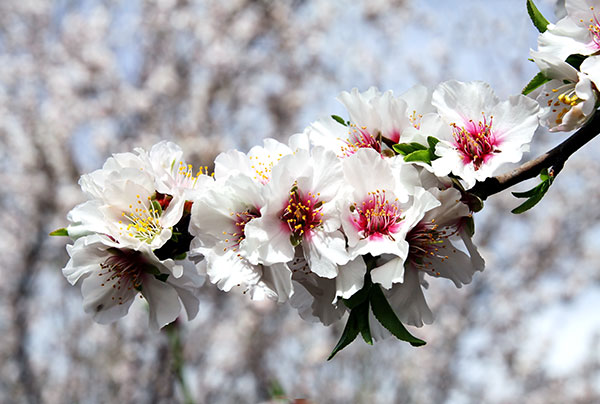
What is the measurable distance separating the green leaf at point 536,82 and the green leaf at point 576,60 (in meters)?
0.05

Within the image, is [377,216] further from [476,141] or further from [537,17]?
[537,17]

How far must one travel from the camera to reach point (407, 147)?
3.26ft

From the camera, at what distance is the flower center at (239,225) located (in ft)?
3.30

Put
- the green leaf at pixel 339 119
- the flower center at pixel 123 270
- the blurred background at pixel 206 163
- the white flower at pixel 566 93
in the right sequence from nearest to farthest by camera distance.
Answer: the white flower at pixel 566 93
the flower center at pixel 123 270
the green leaf at pixel 339 119
the blurred background at pixel 206 163

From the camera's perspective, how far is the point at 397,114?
1.05 m

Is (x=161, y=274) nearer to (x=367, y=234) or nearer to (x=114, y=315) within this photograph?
(x=114, y=315)

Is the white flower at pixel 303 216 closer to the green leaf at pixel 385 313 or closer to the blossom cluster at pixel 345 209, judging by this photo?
the blossom cluster at pixel 345 209

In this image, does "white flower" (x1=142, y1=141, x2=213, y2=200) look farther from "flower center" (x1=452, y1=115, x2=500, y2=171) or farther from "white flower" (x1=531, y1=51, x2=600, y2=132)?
"white flower" (x1=531, y1=51, x2=600, y2=132)

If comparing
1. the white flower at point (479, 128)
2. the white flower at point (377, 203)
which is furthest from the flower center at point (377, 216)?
the white flower at point (479, 128)

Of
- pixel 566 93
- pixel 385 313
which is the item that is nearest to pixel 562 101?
pixel 566 93

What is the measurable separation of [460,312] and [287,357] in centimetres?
256

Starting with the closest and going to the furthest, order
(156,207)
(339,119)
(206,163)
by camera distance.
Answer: (156,207) → (339,119) → (206,163)

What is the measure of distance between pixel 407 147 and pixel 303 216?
22 centimetres

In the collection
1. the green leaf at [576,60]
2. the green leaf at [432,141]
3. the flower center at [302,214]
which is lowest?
the flower center at [302,214]
